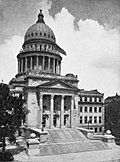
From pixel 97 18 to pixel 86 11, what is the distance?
132cm

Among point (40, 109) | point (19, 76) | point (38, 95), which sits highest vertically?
point (19, 76)

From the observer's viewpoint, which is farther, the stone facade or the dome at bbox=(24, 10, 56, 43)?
the dome at bbox=(24, 10, 56, 43)

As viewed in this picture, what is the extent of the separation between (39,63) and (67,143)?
17.4 meters

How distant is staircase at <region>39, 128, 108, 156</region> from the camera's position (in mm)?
20658

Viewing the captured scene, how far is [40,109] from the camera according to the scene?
28.6m

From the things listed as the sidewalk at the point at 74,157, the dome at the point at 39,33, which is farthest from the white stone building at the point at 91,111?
the sidewalk at the point at 74,157

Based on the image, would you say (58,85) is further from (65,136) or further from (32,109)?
(65,136)

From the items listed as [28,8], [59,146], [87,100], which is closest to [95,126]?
[87,100]

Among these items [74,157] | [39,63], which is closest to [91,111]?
[39,63]

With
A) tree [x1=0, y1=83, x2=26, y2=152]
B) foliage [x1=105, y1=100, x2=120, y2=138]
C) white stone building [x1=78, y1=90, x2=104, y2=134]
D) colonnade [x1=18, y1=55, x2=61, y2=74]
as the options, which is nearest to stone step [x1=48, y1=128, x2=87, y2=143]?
foliage [x1=105, y1=100, x2=120, y2=138]

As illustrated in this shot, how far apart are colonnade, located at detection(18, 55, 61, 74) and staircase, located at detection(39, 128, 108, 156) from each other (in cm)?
1240

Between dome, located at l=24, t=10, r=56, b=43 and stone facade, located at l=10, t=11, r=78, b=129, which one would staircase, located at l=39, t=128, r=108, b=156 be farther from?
dome, located at l=24, t=10, r=56, b=43

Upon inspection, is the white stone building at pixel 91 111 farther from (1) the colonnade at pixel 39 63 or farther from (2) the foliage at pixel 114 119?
(1) the colonnade at pixel 39 63

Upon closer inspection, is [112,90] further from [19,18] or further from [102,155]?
[19,18]
